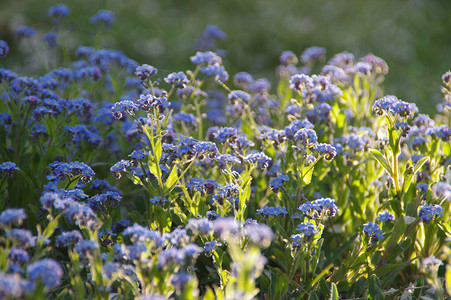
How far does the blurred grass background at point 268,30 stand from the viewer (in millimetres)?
9625

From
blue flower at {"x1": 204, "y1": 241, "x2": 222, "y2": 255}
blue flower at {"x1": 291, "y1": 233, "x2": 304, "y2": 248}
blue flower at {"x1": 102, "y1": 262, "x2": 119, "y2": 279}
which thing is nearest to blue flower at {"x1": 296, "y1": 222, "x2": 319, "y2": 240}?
blue flower at {"x1": 291, "y1": 233, "x2": 304, "y2": 248}

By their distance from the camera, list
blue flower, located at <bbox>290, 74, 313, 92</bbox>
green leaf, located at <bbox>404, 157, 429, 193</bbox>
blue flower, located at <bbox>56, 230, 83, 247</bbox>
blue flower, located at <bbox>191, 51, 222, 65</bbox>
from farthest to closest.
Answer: blue flower, located at <bbox>191, 51, 222, 65</bbox>
blue flower, located at <bbox>290, 74, 313, 92</bbox>
green leaf, located at <bbox>404, 157, 429, 193</bbox>
blue flower, located at <bbox>56, 230, 83, 247</bbox>

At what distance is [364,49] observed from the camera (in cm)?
1047

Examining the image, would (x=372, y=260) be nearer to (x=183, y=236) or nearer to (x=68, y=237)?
(x=183, y=236)

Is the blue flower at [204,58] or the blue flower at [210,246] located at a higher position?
the blue flower at [204,58]

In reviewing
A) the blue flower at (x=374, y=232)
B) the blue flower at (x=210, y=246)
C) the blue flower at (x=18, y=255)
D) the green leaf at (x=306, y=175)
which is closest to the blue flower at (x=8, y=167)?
the blue flower at (x=18, y=255)

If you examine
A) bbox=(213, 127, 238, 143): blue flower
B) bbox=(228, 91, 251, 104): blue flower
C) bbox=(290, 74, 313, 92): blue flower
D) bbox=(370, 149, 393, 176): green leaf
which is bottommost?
bbox=(370, 149, 393, 176): green leaf

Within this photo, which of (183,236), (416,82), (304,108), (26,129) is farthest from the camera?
(416,82)

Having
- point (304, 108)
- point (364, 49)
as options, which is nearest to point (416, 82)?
point (364, 49)

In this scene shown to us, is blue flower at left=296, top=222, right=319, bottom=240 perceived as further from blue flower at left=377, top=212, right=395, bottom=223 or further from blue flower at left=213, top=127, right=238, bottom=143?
blue flower at left=213, top=127, right=238, bottom=143

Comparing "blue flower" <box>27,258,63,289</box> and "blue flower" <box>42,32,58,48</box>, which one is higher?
"blue flower" <box>42,32,58,48</box>

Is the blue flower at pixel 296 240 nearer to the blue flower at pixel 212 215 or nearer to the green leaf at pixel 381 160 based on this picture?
the blue flower at pixel 212 215

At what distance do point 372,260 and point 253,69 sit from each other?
23.7 ft

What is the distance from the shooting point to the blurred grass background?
9625 millimetres
